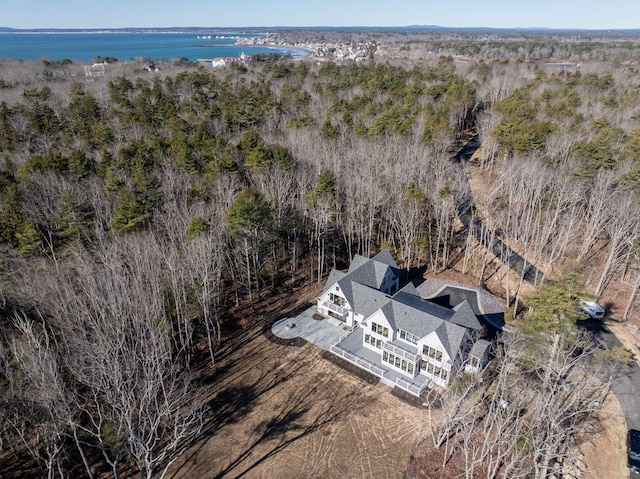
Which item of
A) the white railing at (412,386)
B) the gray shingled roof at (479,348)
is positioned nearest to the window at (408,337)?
the white railing at (412,386)

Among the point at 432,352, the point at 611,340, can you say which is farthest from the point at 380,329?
the point at 611,340

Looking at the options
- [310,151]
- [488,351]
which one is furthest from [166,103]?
[488,351]

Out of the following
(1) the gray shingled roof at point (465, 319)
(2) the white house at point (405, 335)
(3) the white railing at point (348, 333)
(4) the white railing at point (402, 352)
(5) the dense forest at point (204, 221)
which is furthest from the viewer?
(3) the white railing at point (348, 333)

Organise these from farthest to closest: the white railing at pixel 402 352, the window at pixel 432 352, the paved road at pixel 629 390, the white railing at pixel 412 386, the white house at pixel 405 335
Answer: the white railing at pixel 402 352 < the window at pixel 432 352 < the white house at pixel 405 335 < the white railing at pixel 412 386 < the paved road at pixel 629 390

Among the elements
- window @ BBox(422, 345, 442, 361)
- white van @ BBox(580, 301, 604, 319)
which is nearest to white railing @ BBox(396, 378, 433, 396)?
window @ BBox(422, 345, 442, 361)

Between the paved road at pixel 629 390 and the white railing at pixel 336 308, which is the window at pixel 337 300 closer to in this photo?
the white railing at pixel 336 308

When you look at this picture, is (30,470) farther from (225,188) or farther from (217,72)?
(217,72)

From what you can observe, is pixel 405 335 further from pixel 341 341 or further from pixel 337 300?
pixel 337 300
